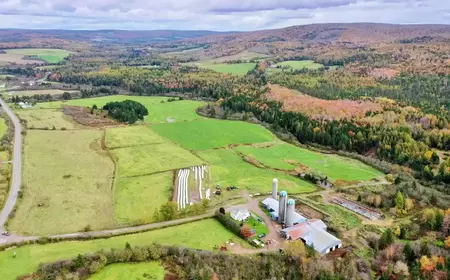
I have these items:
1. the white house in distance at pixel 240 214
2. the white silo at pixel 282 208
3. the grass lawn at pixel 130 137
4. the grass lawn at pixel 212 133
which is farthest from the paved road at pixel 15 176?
the white silo at pixel 282 208

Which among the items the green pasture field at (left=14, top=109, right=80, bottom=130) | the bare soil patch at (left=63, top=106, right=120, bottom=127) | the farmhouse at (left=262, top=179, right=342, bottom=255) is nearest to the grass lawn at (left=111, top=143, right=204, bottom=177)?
the farmhouse at (left=262, top=179, right=342, bottom=255)

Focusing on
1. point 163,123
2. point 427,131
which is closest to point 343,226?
point 427,131

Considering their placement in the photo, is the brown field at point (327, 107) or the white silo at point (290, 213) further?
the brown field at point (327, 107)

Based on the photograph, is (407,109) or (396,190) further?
(407,109)

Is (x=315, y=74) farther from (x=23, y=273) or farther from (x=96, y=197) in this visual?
(x=23, y=273)

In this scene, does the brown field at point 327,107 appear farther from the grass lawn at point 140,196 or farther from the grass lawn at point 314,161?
the grass lawn at point 140,196

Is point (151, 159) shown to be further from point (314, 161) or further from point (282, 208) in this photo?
point (282, 208)
